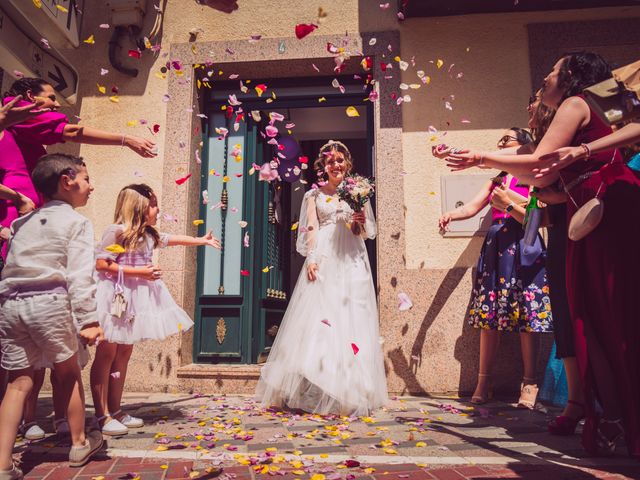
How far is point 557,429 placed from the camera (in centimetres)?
336

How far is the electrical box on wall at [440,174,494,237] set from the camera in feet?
17.5

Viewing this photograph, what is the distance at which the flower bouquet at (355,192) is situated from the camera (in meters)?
4.68

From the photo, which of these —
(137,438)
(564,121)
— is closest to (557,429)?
(564,121)

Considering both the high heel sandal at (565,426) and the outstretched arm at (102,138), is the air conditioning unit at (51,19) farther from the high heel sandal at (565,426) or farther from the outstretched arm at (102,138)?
the high heel sandal at (565,426)

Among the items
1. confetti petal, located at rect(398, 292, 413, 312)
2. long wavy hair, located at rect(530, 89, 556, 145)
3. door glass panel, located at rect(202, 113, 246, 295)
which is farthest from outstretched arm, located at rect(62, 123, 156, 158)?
confetti petal, located at rect(398, 292, 413, 312)

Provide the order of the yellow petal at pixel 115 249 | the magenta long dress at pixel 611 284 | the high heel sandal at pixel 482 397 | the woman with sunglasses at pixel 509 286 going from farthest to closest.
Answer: the high heel sandal at pixel 482 397 < the woman with sunglasses at pixel 509 286 < the yellow petal at pixel 115 249 < the magenta long dress at pixel 611 284

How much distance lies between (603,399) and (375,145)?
3721 millimetres

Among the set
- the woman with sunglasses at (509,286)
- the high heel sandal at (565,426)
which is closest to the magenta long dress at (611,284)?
the high heel sandal at (565,426)

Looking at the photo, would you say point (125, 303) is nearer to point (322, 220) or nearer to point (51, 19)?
point (322, 220)

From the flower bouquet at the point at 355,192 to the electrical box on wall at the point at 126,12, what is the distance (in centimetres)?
349

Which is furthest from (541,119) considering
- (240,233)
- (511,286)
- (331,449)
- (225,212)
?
(225,212)

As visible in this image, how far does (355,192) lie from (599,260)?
2397 mm

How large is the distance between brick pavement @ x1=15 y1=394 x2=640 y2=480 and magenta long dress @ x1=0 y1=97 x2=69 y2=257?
1635 mm

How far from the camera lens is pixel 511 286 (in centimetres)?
446
